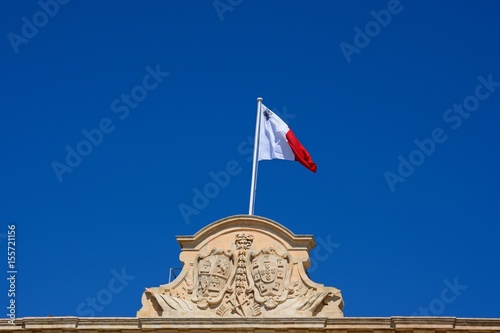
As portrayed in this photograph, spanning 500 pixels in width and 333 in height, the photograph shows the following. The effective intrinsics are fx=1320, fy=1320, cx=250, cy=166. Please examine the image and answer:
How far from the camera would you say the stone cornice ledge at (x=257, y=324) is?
32.4m

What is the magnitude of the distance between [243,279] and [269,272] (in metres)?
0.69

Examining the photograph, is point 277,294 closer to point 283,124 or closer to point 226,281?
point 226,281

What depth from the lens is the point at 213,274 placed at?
33.9m

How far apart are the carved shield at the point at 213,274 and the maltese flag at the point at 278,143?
360cm

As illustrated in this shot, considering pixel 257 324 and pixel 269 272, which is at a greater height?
pixel 269 272

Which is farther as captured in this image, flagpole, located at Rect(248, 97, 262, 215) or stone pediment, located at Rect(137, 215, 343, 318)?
flagpole, located at Rect(248, 97, 262, 215)

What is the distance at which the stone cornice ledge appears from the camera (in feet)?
106

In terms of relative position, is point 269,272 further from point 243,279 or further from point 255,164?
point 255,164

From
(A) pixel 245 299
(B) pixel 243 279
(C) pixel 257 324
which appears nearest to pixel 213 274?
(B) pixel 243 279

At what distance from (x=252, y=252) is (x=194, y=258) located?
1.53m

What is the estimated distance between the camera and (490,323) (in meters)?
32.4

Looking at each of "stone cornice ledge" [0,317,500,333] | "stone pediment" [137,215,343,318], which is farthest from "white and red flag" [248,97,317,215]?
"stone cornice ledge" [0,317,500,333]

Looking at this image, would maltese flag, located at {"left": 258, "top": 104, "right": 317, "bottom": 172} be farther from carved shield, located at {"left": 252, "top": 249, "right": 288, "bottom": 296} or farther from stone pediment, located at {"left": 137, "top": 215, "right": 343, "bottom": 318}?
carved shield, located at {"left": 252, "top": 249, "right": 288, "bottom": 296}

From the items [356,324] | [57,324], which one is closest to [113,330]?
[57,324]
